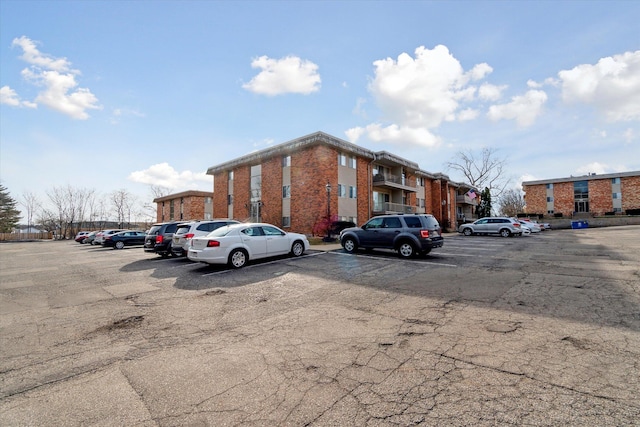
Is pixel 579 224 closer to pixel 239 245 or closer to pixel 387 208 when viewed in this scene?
pixel 387 208

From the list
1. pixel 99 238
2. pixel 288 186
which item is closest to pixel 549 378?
pixel 288 186

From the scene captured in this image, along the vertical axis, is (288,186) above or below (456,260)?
above

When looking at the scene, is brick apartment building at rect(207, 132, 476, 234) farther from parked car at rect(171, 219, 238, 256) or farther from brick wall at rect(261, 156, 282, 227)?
parked car at rect(171, 219, 238, 256)

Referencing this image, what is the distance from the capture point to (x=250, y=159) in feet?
99.1

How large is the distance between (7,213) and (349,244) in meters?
75.0

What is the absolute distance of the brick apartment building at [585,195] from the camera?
4344cm

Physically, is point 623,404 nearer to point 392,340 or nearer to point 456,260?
point 392,340

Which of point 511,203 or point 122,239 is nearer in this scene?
point 122,239

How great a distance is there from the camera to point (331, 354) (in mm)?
3533

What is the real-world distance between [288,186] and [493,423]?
25668mm

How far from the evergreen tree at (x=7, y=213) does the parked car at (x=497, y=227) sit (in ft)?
256

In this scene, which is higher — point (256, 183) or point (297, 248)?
point (256, 183)

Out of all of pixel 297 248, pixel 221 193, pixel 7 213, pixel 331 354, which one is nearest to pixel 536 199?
pixel 221 193

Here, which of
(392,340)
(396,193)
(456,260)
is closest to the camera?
(392,340)
